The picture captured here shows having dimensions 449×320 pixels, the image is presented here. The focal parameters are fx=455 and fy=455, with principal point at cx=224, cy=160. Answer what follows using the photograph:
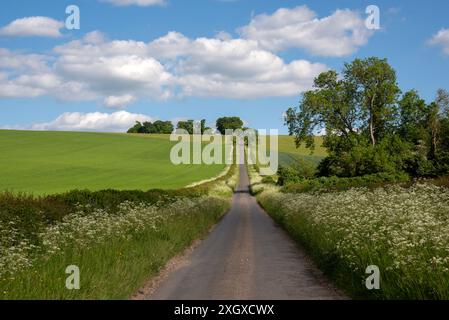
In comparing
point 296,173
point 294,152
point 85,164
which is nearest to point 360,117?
point 296,173

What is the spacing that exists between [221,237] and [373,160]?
1244 inches

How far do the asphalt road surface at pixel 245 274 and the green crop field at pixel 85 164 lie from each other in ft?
126

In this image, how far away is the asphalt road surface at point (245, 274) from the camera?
11.1m

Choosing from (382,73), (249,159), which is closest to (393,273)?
(382,73)

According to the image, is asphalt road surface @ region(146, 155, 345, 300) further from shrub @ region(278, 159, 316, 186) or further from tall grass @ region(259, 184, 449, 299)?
shrub @ region(278, 159, 316, 186)

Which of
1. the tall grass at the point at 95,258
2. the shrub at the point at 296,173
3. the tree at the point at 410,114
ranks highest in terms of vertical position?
the tree at the point at 410,114

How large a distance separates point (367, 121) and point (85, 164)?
5511 cm

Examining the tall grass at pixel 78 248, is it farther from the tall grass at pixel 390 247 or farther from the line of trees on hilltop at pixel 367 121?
the line of trees on hilltop at pixel 367 121

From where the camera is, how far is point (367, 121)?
54844 millimetres

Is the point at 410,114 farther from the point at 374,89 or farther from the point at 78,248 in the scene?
the point at 78,248

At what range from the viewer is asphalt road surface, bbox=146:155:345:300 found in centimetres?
1112

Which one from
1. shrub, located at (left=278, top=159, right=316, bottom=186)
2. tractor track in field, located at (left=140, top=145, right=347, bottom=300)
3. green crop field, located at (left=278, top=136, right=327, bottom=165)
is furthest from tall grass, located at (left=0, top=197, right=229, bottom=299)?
green crop field, located at (left=278, top=136, right=327, bottom=165)

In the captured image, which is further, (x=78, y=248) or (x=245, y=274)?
(x=245, y=274)

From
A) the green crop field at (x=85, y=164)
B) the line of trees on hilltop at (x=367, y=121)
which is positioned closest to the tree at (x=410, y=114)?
the line of trees on hilltop at (x=367, y=121)
